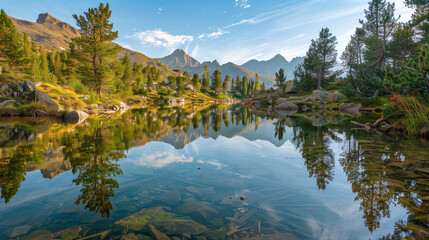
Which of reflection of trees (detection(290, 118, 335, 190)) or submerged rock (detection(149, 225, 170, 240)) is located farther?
reflection of trees (detection(290, 118, 335, 190))

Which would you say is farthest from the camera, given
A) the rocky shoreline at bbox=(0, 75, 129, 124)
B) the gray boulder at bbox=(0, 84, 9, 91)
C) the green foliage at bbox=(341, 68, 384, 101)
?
the gray boulder at bbox=(0, 84, 9, 91)

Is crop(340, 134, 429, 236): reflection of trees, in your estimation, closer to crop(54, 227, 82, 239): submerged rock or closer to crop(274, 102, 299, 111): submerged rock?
crop(54, 227, 82, 239): submerged rock

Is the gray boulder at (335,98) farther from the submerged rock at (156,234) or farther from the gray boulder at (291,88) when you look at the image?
the submerged rock at (156,234)

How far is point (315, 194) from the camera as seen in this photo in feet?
13.3

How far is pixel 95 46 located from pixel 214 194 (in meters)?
34.0

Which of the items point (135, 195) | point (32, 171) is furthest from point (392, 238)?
point (32, 171)

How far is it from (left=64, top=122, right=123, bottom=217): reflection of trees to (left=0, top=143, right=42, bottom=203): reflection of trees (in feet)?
3.31

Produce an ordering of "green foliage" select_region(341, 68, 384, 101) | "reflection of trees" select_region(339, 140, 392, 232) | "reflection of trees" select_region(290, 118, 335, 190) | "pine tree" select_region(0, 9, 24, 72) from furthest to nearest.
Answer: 1. "pine tree" select_region(0, 9, 24, 72)
2. "green foliage" select_region(341, 68, 384, 101)
3. "reflection of trees" select_region(290, 118, 335, 190)
4. "reflection of trees" select_region(339, 140, 392, 232)

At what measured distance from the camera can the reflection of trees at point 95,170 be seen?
374 cm

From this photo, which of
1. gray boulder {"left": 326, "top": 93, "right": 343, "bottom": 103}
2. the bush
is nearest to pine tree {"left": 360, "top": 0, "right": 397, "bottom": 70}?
gray boulder {"left": 326, "top": 93, "right": 343, "bottom": 103}

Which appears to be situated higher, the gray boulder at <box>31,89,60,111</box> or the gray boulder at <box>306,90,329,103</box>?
the gray boulder at <box>306,90,329,103</box>

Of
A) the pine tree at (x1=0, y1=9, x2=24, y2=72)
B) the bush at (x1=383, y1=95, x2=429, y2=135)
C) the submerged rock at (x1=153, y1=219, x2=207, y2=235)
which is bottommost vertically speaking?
the submerged rock at (x1=153, y1=219, x2=207, y2=235)

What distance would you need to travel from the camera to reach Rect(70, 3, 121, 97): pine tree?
2981 centimetres

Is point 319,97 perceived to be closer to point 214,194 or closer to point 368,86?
point 368,86
